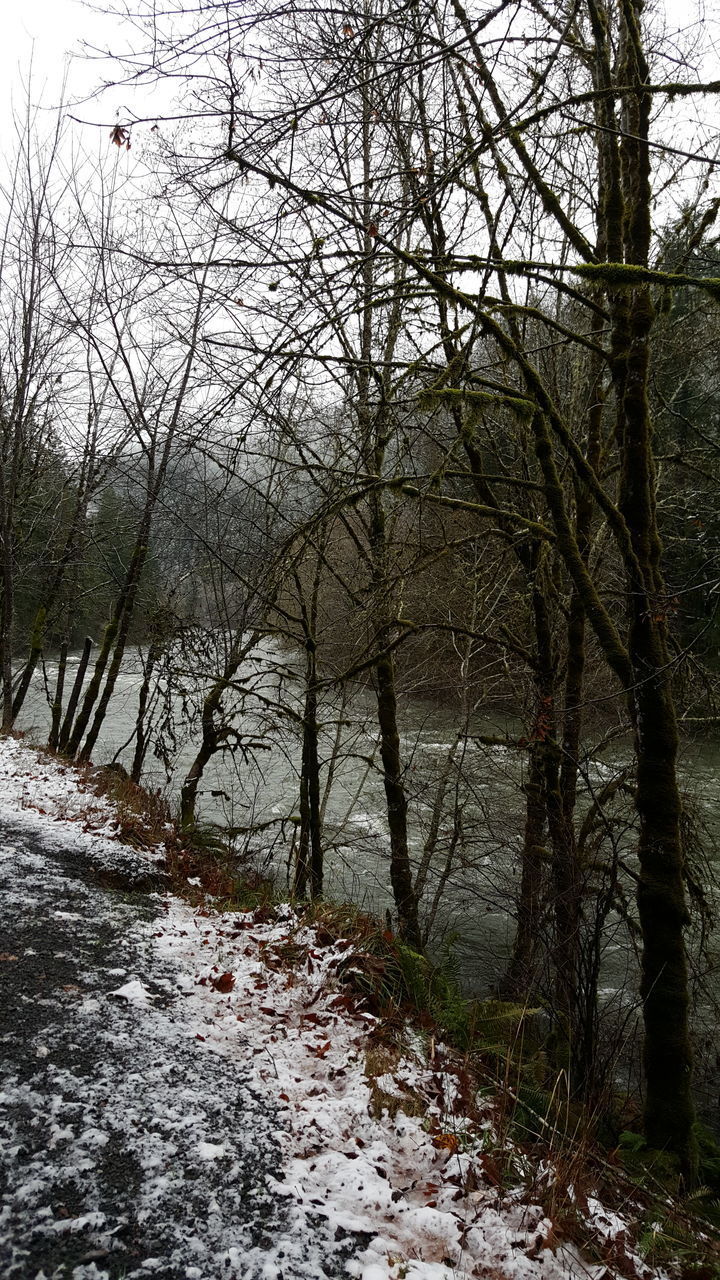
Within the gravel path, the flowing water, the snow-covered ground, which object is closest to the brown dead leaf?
the snow-covered ground

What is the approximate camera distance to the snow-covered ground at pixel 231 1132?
2156 mm

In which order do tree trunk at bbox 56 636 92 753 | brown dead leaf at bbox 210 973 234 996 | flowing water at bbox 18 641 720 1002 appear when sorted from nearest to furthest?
brown dead leaf at bbox 210 973 234 996 < flowing water at bbox 18 641 720 1002 < tree trunk at bbox 56 636 92 753

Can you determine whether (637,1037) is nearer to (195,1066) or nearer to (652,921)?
(652,921)

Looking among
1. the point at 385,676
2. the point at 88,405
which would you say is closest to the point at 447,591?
the point at 385,676

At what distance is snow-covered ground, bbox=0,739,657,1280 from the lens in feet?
7.07

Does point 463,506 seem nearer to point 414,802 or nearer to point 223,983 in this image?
point 223,983

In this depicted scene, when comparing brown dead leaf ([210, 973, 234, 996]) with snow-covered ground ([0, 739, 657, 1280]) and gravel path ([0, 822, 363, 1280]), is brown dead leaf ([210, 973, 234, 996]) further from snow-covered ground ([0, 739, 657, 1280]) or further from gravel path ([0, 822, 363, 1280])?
gravel path ([0, 822, 363, 1280])

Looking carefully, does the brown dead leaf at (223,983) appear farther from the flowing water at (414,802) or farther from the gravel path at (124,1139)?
the flowing water at (414,802)

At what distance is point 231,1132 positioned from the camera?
2.66 metres

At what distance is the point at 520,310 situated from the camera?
456cm

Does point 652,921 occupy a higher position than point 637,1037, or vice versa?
point 652,921

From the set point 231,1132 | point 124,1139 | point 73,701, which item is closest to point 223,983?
point 231,1132

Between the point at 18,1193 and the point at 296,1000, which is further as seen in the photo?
the point at 296,1000

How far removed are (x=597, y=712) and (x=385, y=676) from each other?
2.29 meters
